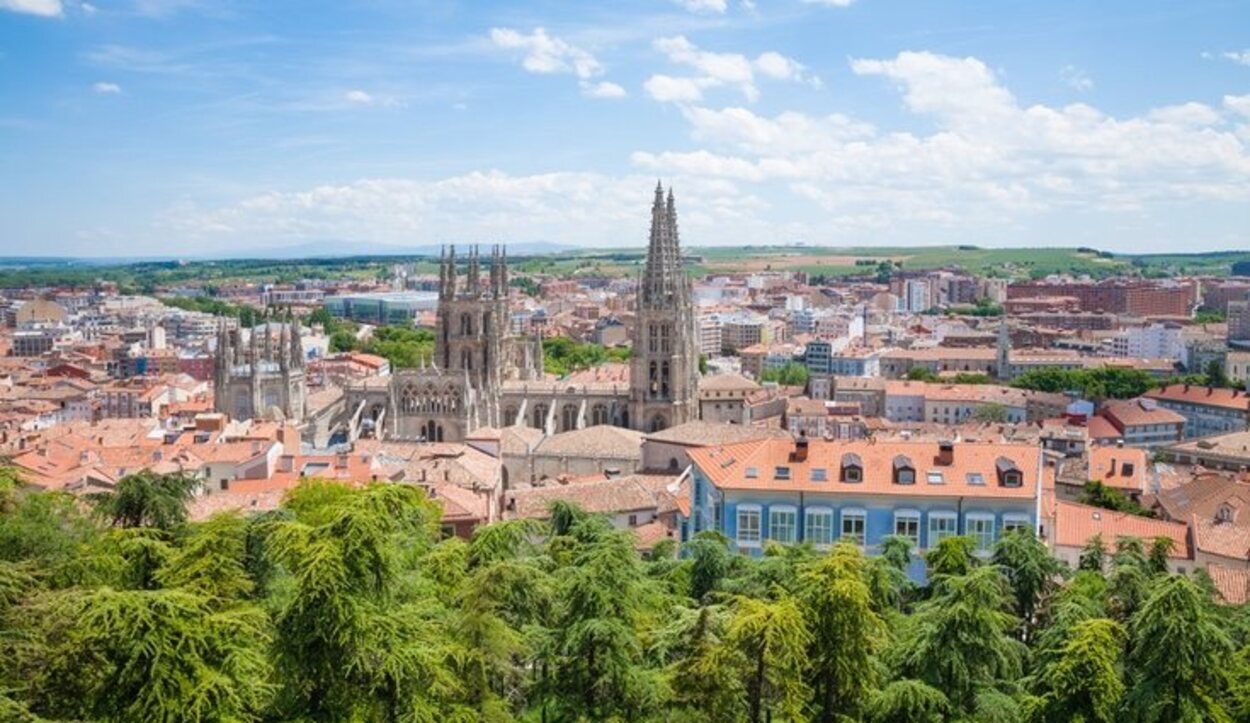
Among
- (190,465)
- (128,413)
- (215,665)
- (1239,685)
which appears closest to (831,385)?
(128,413)

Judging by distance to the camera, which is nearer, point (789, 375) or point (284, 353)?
point (284, 353)

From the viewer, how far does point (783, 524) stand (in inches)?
1636

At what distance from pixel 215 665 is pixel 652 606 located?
1495 centimetres

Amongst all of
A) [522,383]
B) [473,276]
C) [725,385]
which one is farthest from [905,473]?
[725,385]

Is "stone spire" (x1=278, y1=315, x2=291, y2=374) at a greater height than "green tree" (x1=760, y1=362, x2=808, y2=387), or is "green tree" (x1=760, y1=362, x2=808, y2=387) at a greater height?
"stone spire" (x1=278, y1=315, x2=291, y2=374)

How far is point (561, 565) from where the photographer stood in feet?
115

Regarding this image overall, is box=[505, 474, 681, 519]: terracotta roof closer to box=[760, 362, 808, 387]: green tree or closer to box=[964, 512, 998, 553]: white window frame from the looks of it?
box=[964, 512, 998, 553]: white window frame

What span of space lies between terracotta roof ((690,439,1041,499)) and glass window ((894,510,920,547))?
81cm

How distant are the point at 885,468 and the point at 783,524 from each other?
172 inches

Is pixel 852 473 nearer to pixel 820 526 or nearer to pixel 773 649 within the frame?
pixel 820 526

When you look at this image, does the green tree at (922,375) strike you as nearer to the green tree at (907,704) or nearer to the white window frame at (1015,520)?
the white window frame at (1015,520)

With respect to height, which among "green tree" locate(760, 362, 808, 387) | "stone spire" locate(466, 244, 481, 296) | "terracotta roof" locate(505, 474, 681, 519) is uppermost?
"stone spire" locate(466, 244, 481, 296)

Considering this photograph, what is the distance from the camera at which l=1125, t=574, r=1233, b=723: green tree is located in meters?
23.8

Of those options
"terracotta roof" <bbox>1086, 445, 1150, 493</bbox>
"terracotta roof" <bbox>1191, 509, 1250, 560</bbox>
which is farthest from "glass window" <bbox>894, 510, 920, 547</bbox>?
A: "terracotta roof" <bbox>1086, 445, 1150, 493</bbox>
